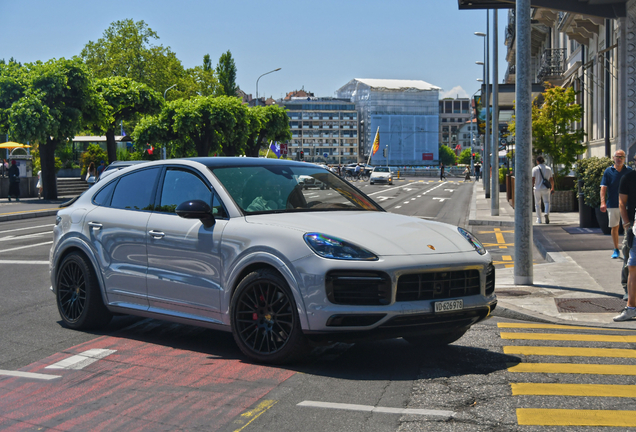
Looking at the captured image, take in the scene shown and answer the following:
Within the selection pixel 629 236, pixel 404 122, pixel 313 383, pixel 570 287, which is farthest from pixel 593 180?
pixel 404 122

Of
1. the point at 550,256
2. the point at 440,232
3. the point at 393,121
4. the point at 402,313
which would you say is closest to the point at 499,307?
the point at 440,232

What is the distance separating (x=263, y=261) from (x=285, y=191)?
38.2 inches

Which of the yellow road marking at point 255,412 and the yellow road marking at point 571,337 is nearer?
the yellow road marking at point 255,412

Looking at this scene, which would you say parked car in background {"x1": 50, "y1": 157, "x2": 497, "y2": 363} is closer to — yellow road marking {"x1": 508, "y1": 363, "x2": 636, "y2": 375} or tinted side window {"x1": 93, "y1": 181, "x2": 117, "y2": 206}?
tinted side window {"x1": 93, "y1": 181, "x2": 117, "y2": 206}

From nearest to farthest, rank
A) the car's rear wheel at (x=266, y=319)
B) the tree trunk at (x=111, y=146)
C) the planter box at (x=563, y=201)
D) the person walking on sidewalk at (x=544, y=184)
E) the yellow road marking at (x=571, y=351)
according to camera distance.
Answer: the car's rear wheel at (x=266, y=319) → the yellow road marking at (x=571, y=351) → the person walking on sidewalk at (x=544, y=184) → the planter box at (x=563, y=201) → the tree trunk at (x=111, y=146)

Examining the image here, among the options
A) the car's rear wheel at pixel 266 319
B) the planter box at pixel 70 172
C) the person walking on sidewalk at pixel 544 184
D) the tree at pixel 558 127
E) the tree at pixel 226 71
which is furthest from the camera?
the tree at pixel 226 71

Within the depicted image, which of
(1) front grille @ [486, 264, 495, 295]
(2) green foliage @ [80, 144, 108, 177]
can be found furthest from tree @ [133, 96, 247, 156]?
(1) front grille @ [486, 264, 495, 295]

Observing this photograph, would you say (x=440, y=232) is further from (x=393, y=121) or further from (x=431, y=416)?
(x=393, y=121)

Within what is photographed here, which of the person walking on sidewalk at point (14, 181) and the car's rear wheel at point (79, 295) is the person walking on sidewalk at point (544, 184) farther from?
the person walking on sidewalk at point (14, 181)

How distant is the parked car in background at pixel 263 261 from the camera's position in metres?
5.05

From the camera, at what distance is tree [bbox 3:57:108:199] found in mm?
33312

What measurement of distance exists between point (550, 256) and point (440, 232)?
7.84 m

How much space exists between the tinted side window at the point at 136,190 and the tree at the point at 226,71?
278ft

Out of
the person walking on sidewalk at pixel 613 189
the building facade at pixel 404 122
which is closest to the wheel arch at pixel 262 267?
the person walking on sidewalk at pixel 613 189
